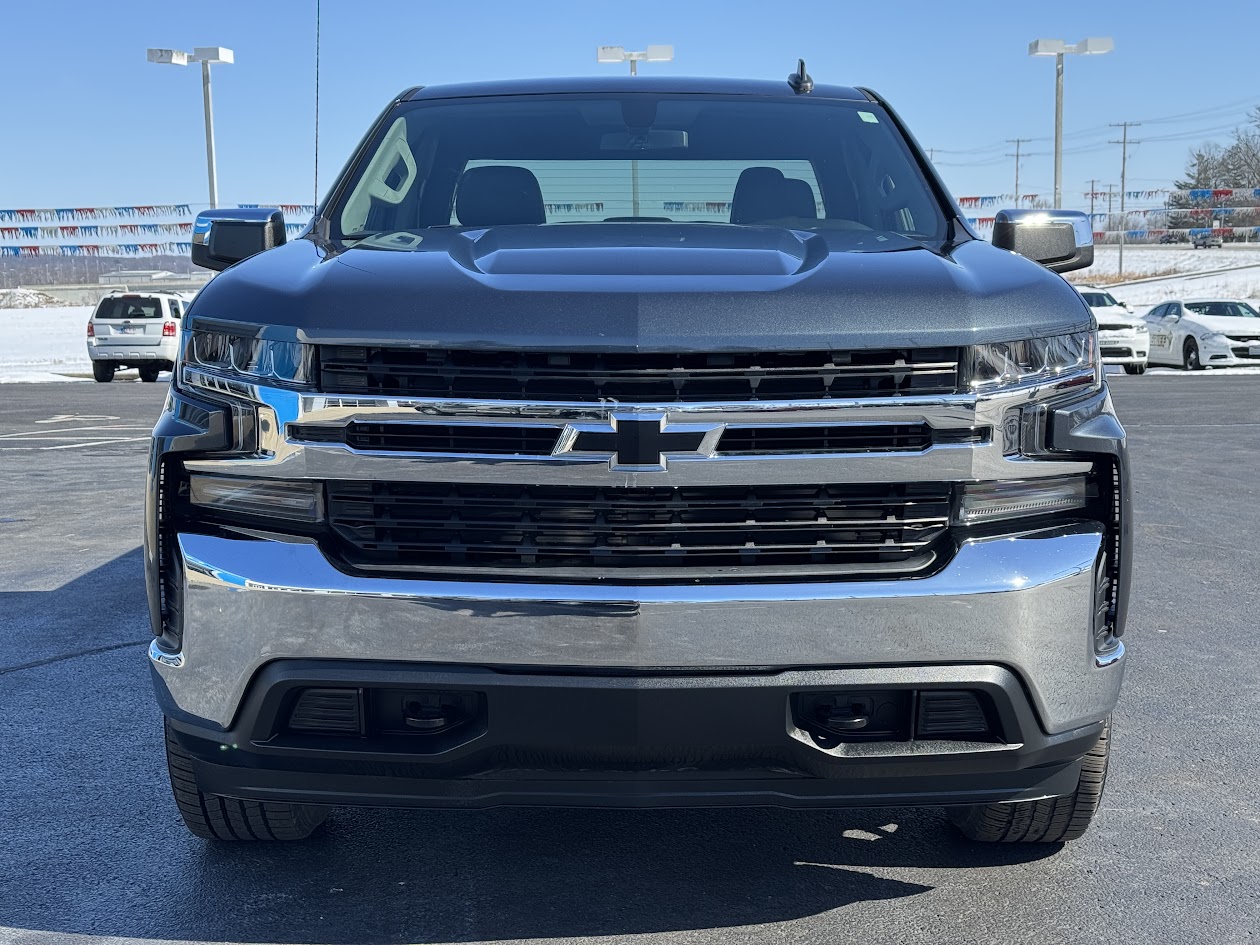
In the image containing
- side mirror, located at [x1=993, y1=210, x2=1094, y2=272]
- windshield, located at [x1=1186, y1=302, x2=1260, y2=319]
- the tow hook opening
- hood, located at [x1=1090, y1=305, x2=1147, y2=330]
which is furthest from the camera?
windshield, located at [x1=1186, y1=302, x2=1260, y2=319]

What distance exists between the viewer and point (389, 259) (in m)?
3.03

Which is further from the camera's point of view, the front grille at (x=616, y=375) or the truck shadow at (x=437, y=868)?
the truck shadow at (x=437, y=868)

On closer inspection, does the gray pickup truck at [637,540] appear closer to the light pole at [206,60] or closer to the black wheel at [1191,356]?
the black wheel at [1191,356]

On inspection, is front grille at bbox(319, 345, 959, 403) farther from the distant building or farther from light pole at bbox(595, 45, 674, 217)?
the distant building

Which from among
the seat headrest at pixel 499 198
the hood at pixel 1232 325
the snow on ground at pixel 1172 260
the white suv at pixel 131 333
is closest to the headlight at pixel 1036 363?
the seat headrest at pixel 499 198

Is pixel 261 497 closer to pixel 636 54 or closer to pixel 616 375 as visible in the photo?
pixel 616 375

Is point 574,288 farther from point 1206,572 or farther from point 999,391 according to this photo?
point 1206,572

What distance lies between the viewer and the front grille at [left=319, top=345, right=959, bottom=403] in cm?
260

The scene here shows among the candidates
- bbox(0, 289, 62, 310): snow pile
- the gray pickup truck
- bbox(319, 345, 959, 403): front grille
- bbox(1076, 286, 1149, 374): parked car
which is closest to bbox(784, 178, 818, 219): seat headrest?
the gray pickup truck

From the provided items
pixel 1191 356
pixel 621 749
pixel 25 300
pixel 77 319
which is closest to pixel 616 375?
pixel 621 749

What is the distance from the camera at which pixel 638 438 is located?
2580 mm

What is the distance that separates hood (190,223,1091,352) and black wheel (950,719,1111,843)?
3.24 feet

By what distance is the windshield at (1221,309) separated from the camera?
2553 cm

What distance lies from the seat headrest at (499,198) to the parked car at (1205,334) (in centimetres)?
2295
